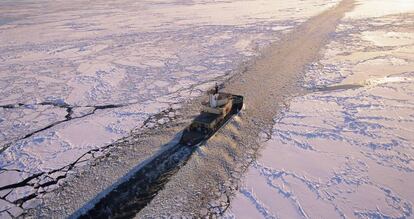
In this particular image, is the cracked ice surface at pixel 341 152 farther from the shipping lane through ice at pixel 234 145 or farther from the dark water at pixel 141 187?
the dark water at pixel 141 187

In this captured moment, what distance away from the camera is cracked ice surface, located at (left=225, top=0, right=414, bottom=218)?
4.85 m

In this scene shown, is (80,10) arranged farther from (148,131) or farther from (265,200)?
(265,200)

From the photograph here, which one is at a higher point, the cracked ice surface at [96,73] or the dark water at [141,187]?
the cracked ice surface at [96,73]

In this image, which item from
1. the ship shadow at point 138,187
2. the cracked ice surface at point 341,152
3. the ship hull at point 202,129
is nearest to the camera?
the cracked ice surface at point 341,152

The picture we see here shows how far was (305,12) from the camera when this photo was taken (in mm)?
20500

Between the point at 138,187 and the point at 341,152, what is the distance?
11.8 feet

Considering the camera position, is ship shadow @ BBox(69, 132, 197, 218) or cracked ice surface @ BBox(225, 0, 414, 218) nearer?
cracked ice surface @ BBox(225, 0, 414, 218)

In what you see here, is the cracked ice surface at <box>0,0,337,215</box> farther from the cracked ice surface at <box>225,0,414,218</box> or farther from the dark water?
the cracked ice surface at <box>225,0,414,218</box>

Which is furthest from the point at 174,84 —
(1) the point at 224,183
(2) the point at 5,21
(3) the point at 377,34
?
(2) the point at 5,21

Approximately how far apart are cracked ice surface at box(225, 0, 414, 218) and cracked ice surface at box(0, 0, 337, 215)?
9.67 feet

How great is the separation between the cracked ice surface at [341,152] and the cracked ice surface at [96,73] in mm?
2949

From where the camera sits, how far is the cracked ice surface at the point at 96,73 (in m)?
6.50

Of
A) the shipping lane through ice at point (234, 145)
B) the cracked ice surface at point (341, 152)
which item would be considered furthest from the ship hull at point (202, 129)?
the cracked ice surface at point (341, 152)

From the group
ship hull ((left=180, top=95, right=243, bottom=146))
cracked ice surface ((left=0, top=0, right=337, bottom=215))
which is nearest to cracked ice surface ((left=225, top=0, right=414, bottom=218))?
ship hull ((left=180, top=95, right=243, bottom=146))
